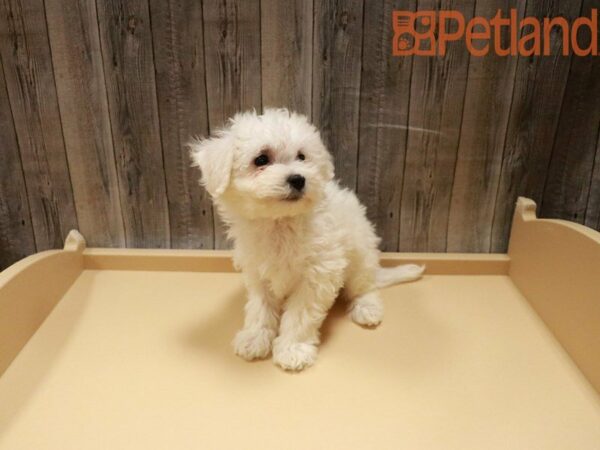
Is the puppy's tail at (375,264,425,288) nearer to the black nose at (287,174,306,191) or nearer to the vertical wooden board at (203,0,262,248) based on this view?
the black nose at (287,174,306,191)

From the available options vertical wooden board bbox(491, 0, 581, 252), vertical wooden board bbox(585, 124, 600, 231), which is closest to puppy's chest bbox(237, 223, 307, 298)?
vertical wooden board bbox(491, 0, 581, 252)

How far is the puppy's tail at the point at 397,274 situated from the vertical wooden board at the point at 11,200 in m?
1.46

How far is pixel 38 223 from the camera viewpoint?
76.4 inches

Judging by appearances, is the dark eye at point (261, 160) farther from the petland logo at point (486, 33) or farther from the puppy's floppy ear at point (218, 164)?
the petland logo at point (486, 33)

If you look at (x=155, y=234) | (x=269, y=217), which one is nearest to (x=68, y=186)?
(x=155, y=234)

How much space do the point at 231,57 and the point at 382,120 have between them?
0.59 meters

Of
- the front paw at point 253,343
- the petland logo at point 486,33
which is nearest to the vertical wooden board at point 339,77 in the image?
the petland logo at point 486,33

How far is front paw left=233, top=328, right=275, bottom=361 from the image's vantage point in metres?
1.46

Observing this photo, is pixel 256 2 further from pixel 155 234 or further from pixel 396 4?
pixel 155 234

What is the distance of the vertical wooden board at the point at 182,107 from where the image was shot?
161cm

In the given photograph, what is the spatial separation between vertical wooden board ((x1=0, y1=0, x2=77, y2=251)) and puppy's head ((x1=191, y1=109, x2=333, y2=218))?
0.82 metres

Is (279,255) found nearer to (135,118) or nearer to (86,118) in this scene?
(135,118)

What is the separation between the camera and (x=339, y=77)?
166cm

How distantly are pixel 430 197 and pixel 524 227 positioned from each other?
36cm
